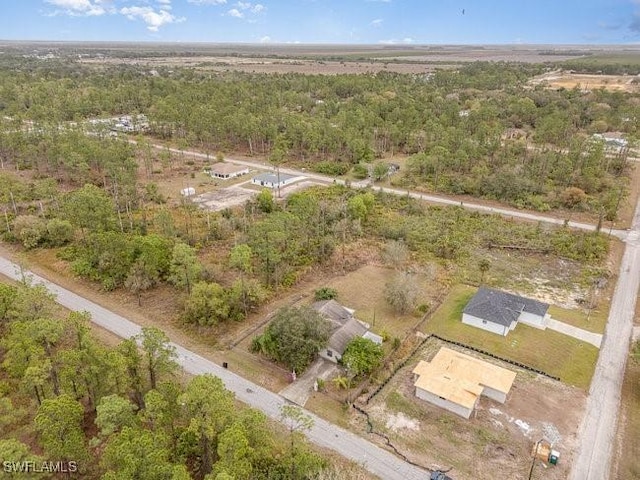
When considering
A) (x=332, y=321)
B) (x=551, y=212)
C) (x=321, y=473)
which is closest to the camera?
(x=321, y=473)

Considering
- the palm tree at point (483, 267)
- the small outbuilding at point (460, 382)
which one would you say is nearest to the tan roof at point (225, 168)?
the palm tree at point (483, 267)

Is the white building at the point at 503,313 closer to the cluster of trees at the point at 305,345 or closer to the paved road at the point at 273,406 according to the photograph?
the cluster of trees at the point at 305,345

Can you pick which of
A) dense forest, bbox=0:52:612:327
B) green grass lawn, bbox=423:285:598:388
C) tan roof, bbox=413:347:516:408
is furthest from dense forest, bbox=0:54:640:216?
tan roof, bbox=413:347:516:408

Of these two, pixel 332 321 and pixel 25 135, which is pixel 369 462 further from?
pixel 25 135

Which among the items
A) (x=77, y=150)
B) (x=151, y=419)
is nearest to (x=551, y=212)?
(x=151, y=419)

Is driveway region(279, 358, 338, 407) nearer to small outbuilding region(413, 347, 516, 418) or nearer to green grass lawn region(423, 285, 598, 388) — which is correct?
small outbuilding region(413, 347, 516, 418)
